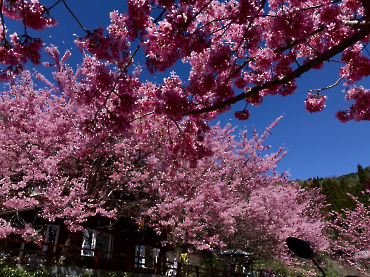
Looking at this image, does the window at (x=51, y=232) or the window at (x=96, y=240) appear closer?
the window at (x=51, y=232)

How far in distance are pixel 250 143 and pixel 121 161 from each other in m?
13.0

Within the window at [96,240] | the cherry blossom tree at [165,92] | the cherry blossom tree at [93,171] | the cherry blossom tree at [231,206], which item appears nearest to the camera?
the cherry blossom tree at [165,92]

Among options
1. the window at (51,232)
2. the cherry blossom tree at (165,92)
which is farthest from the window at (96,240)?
the cherry blossom tree at (165,92)

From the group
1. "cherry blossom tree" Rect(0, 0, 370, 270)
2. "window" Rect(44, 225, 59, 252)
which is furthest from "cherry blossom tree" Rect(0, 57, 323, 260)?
"window" Rect(44, 225, 59, 252)

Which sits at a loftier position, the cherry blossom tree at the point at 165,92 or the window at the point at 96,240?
the cherry blossom tree at the point at 165,92

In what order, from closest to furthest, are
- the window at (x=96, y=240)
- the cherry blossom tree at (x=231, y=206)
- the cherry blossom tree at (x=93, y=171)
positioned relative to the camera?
the cherry blossom tree at (x=93, y=171), the cherry blossom tree at (x=231, y=206), the window at (x=96, y=240)

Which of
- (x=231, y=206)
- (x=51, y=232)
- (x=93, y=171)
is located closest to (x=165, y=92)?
(x=93, y=171)

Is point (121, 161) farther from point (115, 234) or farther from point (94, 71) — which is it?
point (94, 71)

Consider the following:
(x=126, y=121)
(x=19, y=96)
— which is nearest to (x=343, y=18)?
(x=126, y=121)

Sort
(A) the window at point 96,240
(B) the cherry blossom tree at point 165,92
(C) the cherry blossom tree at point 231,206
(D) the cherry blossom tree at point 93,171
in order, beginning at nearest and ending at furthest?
1. (B) the cherry blossom tree at point 165,92
2. (D) the cherry blossom tree at point 93,171
3. (C) the cherry blossom tree at point 231,206
4. (A) the window at point 96,240

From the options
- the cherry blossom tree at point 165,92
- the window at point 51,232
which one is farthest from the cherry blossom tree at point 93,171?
the window at point 51,232

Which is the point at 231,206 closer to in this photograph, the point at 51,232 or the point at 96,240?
the point at 96,240

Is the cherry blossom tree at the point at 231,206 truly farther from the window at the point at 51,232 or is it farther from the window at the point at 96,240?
the window at the point at 51,232

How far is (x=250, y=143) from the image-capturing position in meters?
24.5
